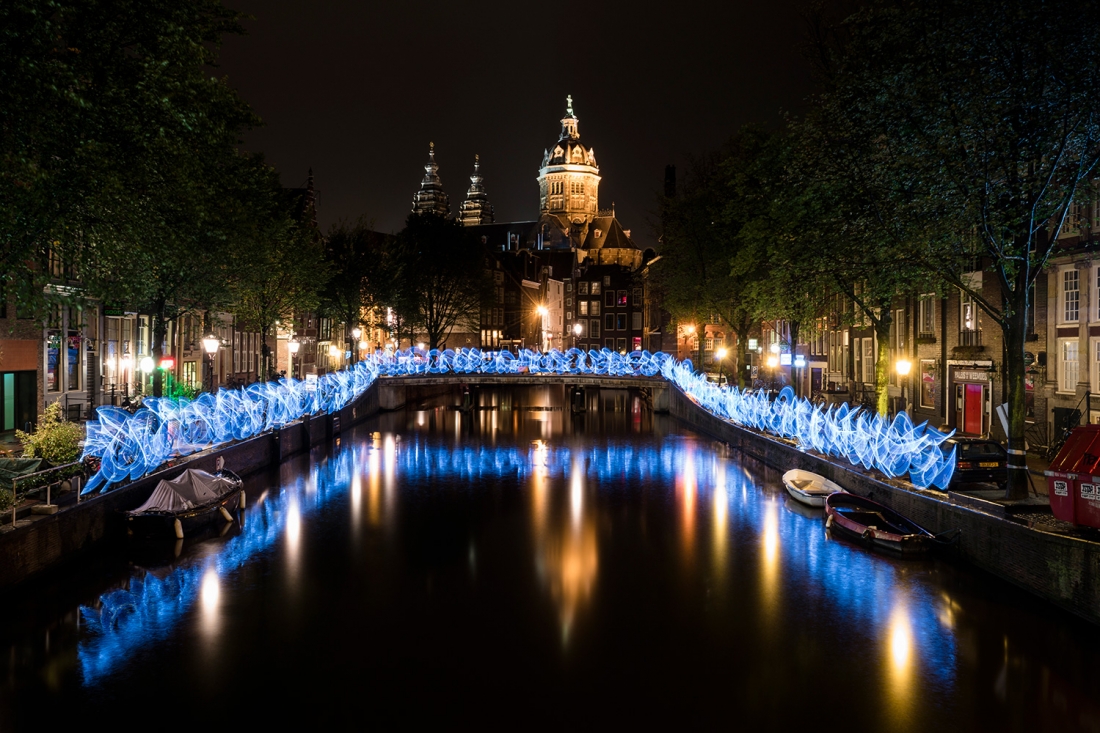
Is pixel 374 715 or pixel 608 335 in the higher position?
pixel 608 335

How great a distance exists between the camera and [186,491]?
25.2m

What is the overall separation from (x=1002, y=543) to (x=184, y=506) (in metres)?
21.6

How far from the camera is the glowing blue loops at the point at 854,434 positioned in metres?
24.2

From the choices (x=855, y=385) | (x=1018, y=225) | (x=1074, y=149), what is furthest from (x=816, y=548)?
(x=855, y=385)

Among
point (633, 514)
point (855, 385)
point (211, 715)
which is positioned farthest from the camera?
point (855, 385)

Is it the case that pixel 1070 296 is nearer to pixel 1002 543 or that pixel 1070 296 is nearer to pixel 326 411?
pixel 1002 543

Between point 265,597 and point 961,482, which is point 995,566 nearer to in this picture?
point 961,482

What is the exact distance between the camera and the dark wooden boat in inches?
886

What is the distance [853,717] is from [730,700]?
6.51 feet

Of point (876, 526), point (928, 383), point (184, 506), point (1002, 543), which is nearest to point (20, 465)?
point (184, 506)

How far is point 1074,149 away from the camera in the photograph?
21188mm

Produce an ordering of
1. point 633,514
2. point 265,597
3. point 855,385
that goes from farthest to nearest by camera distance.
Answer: point 855,385 < point 633,514 < point 265,597

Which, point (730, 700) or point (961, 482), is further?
point (961, 482)

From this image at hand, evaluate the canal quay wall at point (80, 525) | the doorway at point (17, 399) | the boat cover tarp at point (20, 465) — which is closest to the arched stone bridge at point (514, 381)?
the doorway at point (17, 399)
